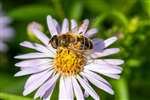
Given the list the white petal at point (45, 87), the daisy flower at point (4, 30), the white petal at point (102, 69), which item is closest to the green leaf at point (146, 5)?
the white petal at point (102, 69)

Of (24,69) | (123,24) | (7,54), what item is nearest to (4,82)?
(7,54)

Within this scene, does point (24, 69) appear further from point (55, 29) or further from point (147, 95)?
point (147, 95)

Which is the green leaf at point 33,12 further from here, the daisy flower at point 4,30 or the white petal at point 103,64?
the white petal at point 103,64

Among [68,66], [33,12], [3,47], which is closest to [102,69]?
[68,66]


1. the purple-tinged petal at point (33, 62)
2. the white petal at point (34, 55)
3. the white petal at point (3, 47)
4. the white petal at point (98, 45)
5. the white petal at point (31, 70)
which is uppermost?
the white petal at point (3, 47)

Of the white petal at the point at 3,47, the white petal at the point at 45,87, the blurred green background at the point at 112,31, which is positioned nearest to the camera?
the white petal at the point at 45,87
